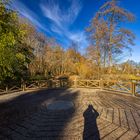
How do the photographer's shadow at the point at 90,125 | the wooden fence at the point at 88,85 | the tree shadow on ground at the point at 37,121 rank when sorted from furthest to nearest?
the wooden fence at the point at 88,85
the tree shadow on ground at the point at 37,121
the photographer's shadow at the point at 90,125

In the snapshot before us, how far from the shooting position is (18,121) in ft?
16.9

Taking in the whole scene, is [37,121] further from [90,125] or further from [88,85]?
[88,85]

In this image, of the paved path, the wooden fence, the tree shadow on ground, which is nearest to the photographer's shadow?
the paved path

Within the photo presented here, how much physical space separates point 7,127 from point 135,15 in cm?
1595

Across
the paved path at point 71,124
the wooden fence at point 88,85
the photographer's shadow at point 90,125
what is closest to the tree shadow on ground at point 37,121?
the paved path at point 71,124

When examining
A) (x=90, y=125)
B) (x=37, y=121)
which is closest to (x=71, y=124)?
(x=90, y=125)

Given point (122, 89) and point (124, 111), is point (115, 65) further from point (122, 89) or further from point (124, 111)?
point (124, 111)

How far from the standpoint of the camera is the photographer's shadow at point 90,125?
159 inches

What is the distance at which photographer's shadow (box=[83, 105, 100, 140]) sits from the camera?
4043mm

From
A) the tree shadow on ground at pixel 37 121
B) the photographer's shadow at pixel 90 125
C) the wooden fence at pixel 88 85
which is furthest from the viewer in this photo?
the wooden fence at pixel 88 85

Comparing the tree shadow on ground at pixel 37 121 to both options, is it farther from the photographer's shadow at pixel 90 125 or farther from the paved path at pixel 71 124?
the photographer's shadow at pixel 90 125

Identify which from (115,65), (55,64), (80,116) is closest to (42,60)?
(55,64)

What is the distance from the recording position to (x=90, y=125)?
4.76 metres

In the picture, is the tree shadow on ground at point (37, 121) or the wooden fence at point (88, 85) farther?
the wooden fence at point (88, 85)
